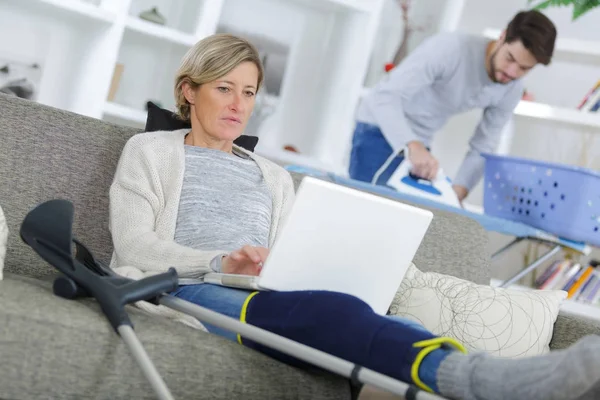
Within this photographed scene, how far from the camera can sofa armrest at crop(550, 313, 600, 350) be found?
2.23 metres

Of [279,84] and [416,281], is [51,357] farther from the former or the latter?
[279,84]

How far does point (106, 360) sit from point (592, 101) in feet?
11.9

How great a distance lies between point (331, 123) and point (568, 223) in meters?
1.84

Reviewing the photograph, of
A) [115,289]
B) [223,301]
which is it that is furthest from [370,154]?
[115,289]

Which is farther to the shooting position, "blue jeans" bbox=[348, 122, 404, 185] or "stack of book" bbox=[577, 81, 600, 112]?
"stack of book" bbox=[577, 81, 600, 112]

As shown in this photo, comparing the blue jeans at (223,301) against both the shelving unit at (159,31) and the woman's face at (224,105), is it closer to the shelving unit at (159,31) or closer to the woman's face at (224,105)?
the woman's face at (224,105)

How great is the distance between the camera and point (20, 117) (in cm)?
215

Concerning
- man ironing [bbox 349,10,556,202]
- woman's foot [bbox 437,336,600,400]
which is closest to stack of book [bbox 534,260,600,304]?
man ironing [bbox 349,10,556,202]

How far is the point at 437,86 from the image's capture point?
376 centimetres

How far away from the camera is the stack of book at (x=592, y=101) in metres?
4.59

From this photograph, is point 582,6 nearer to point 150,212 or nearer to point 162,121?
point 162,121

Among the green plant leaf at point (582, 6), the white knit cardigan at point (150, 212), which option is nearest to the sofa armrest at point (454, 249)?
the white knit cardigan at point (150, 212)

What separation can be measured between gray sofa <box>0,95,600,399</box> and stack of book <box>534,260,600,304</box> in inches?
82.0

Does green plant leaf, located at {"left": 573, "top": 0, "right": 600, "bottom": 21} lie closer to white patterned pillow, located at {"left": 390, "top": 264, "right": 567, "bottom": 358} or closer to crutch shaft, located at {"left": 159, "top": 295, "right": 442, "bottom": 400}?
white patterned pillow, located at {"left": 390, "top": 264, "right": 567, "bottom": 358}
